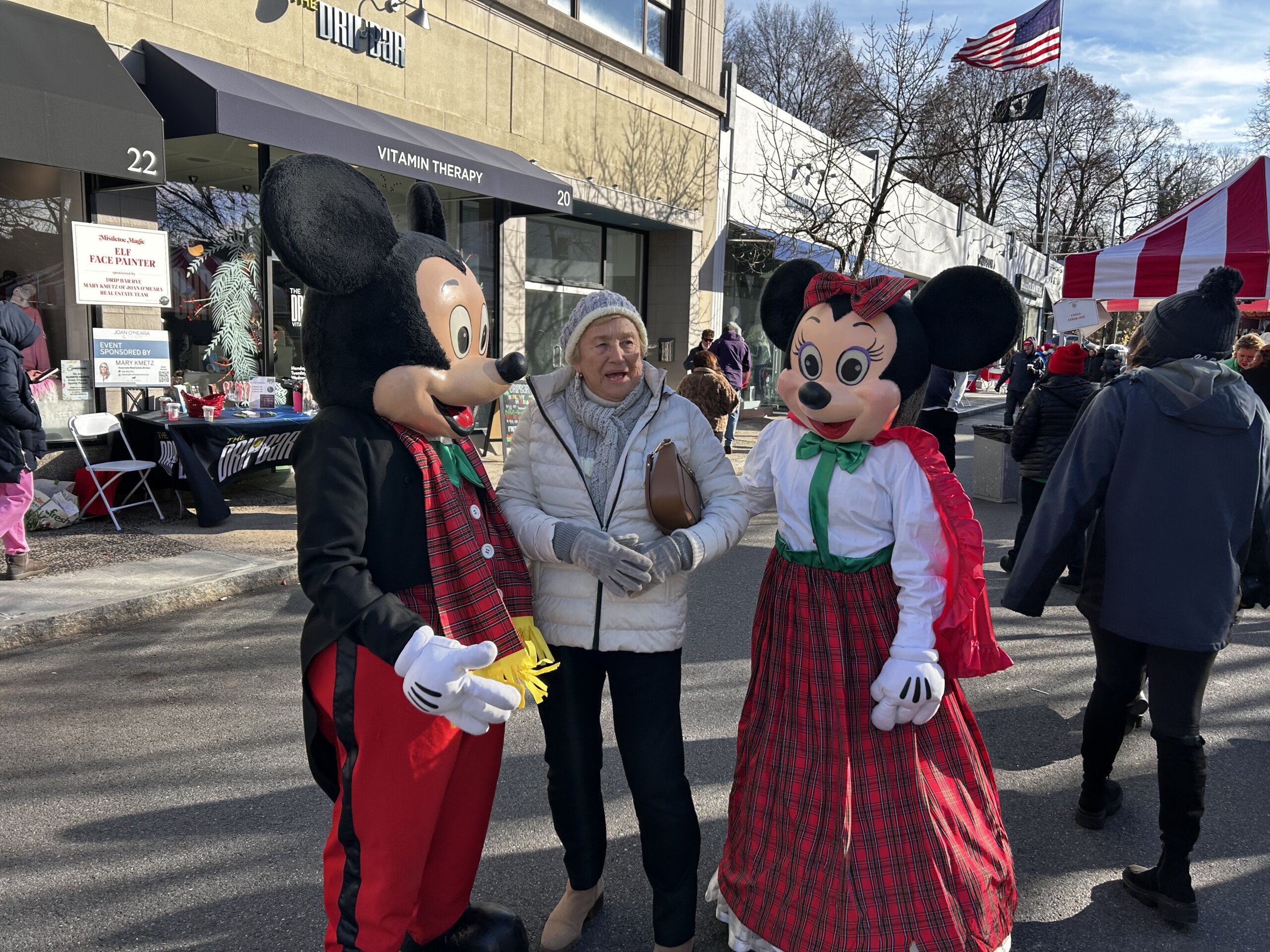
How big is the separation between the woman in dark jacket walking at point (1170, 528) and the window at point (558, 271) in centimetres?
969

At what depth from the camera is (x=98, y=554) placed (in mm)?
6422

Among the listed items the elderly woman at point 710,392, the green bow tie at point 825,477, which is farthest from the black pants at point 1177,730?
the elderly woman at point 710,392

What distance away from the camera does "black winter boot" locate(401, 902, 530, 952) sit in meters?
2.35

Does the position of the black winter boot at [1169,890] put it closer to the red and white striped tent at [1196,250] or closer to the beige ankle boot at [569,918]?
the beige ankle boot at [569,918]

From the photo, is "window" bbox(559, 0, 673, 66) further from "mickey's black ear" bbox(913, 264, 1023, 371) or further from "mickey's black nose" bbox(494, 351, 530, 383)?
"mickey's black nose" bbox(494, 351, 530, 383)

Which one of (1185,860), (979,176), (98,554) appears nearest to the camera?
(1185,860)

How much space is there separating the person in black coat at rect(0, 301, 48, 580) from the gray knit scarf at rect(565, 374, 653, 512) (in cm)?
488

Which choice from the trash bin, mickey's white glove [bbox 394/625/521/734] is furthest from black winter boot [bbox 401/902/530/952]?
the trash bin

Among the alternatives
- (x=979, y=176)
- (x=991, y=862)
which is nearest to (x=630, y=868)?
(x=991, y=862)

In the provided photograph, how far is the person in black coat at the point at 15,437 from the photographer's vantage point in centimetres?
565

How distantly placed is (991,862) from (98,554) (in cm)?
627

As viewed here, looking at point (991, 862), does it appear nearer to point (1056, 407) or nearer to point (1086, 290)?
point (1056, 407)

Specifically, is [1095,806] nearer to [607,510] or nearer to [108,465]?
[607,510]

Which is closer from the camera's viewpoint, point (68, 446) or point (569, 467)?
point (569, 467)
